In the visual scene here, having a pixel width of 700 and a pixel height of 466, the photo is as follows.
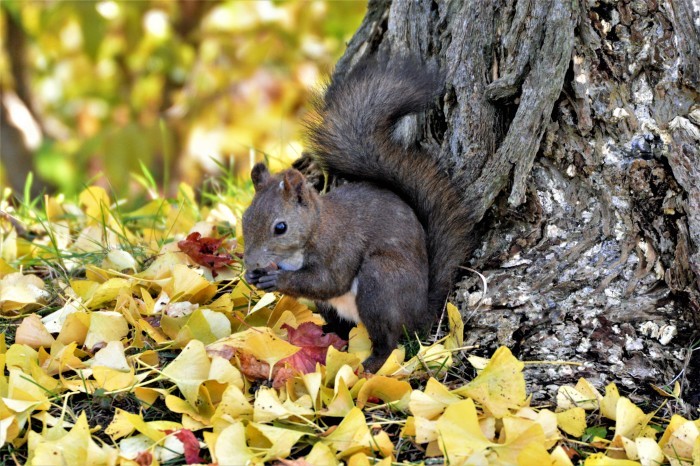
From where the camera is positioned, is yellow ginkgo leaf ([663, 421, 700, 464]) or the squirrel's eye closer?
yellow ginkgo leaf ([663, 421, 700, 464])

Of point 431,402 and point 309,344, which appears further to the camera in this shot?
point 309,344

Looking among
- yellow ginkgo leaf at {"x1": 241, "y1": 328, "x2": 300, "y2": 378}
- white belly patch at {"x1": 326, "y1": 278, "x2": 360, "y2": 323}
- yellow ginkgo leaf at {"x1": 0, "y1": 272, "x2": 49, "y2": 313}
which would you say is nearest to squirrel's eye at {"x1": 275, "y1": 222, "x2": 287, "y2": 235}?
white belly patch at {"x1": 326, "y1": 278, "x2": 360, "y2": 323}

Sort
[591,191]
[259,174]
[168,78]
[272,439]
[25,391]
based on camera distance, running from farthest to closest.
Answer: [168,78], [259,174], [591,191], [25,391], [272,439]

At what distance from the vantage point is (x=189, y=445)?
5.94ft

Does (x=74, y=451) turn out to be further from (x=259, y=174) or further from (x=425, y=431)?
(x=259, y=174)

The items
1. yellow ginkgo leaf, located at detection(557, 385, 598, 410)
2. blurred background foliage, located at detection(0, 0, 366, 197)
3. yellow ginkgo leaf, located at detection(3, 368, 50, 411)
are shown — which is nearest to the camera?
yellow ginkgo leaf, located at detection(3, 368, 50, 411)

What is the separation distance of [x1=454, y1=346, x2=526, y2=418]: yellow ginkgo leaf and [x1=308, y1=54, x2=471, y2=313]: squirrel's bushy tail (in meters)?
0.40

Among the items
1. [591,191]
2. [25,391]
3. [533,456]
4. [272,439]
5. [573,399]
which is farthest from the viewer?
[591,191]

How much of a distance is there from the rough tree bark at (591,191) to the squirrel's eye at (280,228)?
19.7 inches

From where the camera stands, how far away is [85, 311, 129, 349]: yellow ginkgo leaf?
7.19 ft

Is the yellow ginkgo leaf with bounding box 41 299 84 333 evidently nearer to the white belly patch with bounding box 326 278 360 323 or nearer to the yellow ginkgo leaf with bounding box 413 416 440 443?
the white belly patch with bounding box 326 278 360 323

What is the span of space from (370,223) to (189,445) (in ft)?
2.71

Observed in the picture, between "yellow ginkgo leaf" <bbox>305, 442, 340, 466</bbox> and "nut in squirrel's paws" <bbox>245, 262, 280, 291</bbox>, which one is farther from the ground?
"nut in squirrel's paws" <bbox>245, 262, 280, 291</bbox>

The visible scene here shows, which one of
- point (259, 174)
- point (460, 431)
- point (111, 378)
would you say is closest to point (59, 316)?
point (111, 378)
